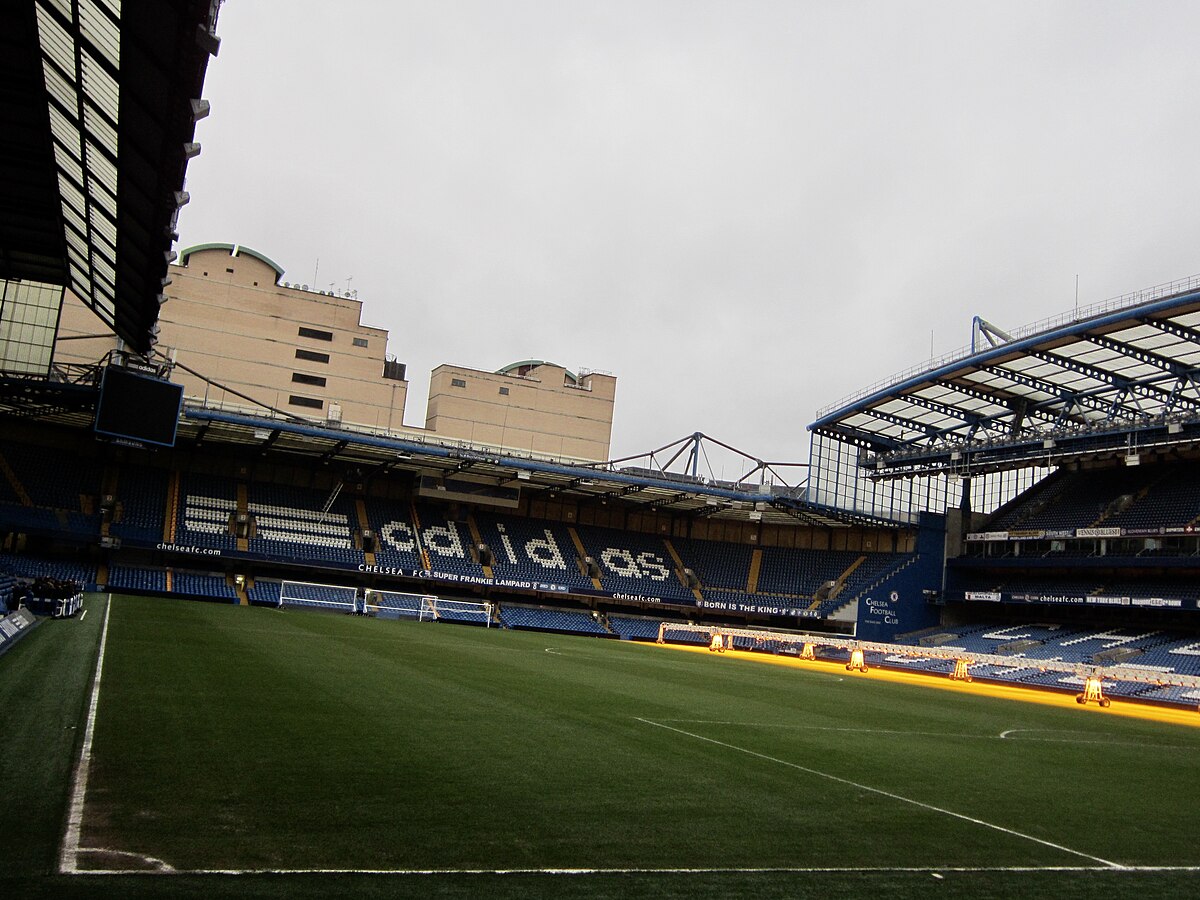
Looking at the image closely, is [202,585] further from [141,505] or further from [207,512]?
[141,505]

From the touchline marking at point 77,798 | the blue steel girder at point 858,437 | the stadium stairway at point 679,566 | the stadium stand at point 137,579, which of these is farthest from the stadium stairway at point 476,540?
the touchline marking at point 77,798

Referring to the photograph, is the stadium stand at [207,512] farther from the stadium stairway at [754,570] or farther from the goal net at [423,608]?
the stadium stairway at [754,570]

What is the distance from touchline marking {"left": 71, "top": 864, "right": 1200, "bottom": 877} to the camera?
594 centimetres

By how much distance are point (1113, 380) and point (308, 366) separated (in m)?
56.3

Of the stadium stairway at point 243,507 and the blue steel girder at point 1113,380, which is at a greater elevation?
the blue steel girder at point 1113,380

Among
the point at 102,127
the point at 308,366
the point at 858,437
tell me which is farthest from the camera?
the point at 308,366

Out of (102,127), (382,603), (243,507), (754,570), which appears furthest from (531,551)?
(102,127)

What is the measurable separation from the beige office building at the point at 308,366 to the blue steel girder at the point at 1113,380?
43.7m

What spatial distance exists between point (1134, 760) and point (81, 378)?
128 ft

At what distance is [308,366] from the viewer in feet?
249

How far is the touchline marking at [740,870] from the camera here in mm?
5938

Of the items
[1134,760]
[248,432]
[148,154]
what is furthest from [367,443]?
[1134,760]

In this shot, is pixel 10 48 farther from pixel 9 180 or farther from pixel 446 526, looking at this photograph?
pixel 446 526

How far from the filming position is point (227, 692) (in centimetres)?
1439
